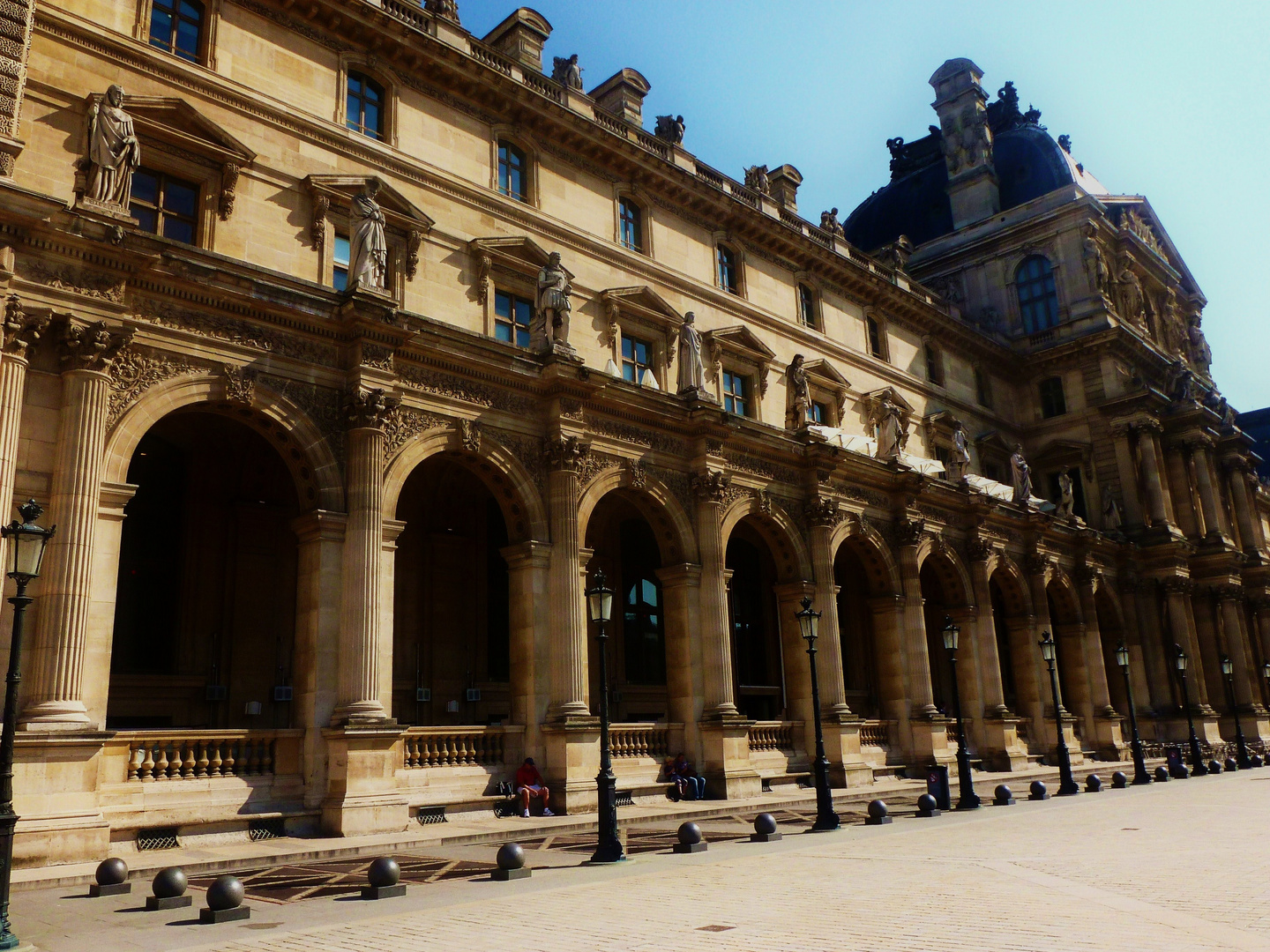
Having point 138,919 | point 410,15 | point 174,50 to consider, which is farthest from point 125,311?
point 410,15

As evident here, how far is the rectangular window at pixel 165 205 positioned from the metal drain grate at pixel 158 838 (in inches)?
461

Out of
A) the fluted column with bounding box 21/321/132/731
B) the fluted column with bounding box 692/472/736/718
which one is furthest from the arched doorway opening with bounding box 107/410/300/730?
the fluted column with bounding box 692/472/736/718

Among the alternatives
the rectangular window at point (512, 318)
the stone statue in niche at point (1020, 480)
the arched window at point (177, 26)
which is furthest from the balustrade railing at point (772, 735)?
the arched window at point (177, 26)

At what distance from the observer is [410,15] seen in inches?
1056

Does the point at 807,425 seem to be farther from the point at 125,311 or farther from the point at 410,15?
the point at 125,311

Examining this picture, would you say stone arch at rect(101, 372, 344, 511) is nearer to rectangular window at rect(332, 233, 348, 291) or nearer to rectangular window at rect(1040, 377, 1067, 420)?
rectangular window at rect(332, 233, 348, 291)

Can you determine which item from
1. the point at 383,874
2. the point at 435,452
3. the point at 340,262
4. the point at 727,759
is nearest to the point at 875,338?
the point at 727,759

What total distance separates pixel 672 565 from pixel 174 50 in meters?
16.6

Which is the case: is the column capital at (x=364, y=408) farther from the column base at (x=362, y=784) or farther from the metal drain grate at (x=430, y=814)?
the metal drain grate at (x=430, y=814)

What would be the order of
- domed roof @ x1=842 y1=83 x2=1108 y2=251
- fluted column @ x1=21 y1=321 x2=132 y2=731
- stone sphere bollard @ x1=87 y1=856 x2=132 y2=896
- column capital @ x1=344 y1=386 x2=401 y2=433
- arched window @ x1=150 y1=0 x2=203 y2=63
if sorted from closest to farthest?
stone sphere bollard @ x1=87 y1=856 x2=132 y2=896 → fluted column @ x1=21 y1=321 x2=132 y2=731 → column capital @ x1=344 y1=386 x2=401 y2=433 → arched window @ x1=150 y1=0 x2=203 y2=63 → domed roof @ x1=842 y1=83 x2=1108 y2=251

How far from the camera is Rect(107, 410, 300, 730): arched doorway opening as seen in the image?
21.8 m

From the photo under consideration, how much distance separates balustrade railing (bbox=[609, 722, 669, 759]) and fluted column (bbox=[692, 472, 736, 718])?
4.22 ft

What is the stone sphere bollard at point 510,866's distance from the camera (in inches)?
507

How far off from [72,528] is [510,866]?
8.87 metres
